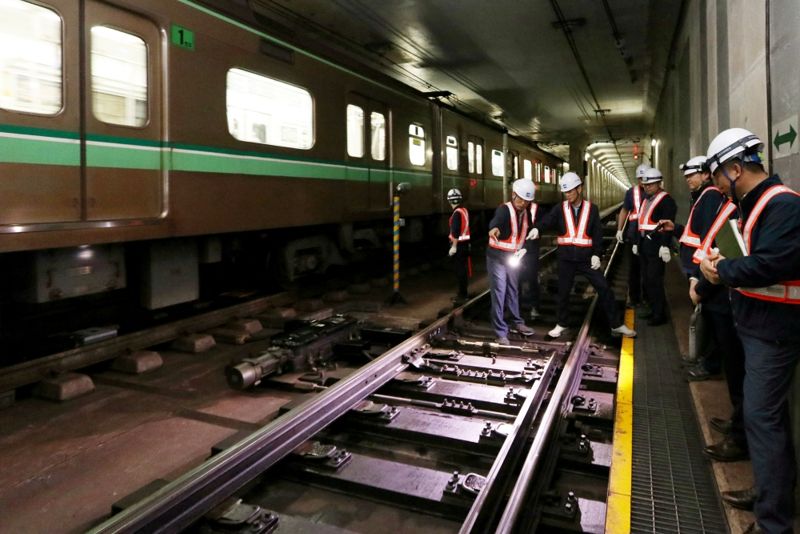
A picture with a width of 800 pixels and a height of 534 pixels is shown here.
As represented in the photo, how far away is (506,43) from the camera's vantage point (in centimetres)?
1404

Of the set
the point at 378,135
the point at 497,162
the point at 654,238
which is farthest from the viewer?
the point at 497,162

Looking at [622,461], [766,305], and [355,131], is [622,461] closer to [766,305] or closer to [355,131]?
[766,305]

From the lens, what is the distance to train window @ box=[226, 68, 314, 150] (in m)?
6.12

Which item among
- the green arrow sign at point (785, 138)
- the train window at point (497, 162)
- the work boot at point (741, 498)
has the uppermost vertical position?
the train window at point (497, 162)

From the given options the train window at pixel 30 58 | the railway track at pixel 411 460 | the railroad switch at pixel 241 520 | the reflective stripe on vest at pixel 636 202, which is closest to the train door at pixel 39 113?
the train window at pixel 30 58

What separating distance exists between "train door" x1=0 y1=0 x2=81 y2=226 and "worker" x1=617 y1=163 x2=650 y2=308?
598 cm

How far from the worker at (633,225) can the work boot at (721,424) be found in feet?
12.4

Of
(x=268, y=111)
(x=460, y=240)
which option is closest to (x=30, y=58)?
(x=268, y=111)

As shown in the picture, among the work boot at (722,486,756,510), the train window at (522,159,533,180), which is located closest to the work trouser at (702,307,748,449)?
the work boot at (722,486,756,510)

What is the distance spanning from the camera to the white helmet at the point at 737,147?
8.66 ft

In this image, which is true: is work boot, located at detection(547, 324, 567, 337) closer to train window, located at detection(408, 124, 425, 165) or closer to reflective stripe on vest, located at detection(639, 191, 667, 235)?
reflective stripe on vest, located at detection(639, 191, 667, 235)

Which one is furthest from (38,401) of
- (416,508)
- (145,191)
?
(416,508)

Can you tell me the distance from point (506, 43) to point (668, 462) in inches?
487

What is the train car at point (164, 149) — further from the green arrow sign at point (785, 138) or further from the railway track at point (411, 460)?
the green arrow sign at point (785, 138)
